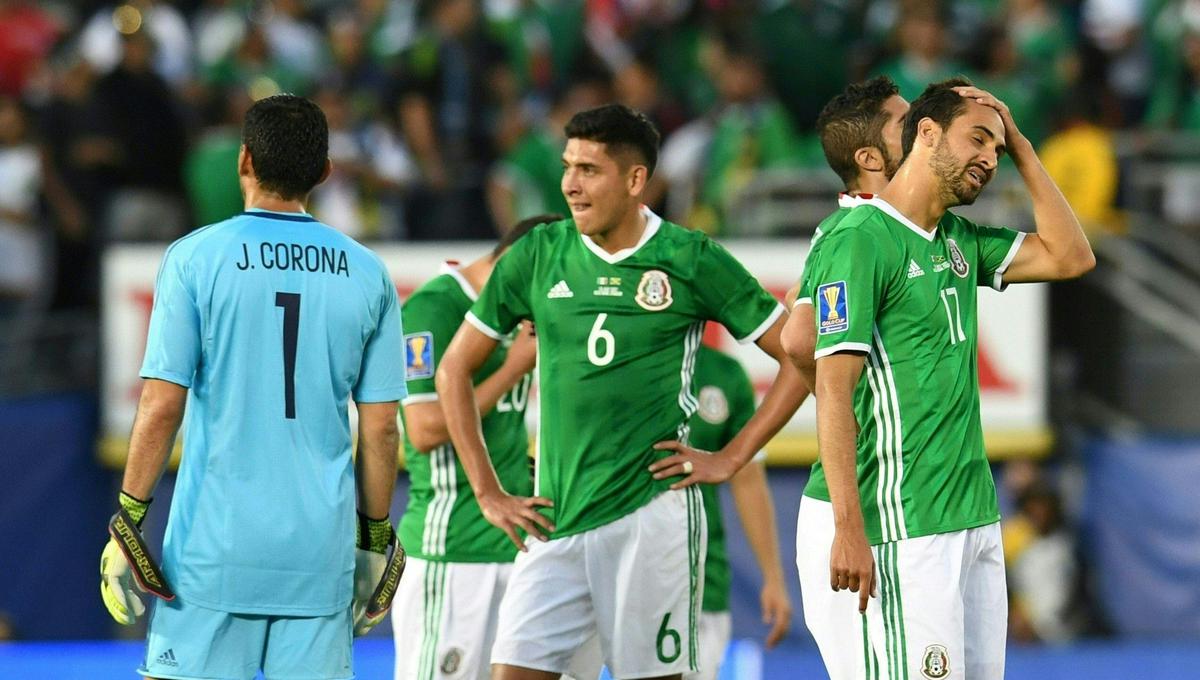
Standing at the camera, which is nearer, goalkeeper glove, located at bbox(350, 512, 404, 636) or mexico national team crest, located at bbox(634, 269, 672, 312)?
goalkeeper glove, located at bbox(350, 512, 404, 636)

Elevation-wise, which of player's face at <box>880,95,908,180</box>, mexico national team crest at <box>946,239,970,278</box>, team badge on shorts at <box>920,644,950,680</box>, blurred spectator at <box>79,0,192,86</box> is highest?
blurred spectator at <box>79,0,192,86</box>

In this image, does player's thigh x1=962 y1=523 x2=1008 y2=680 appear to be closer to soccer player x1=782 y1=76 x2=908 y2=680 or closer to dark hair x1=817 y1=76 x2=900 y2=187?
soccer player x1=782 y1=76 x2=908 y2=680

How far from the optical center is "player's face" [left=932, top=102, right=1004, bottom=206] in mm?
5141

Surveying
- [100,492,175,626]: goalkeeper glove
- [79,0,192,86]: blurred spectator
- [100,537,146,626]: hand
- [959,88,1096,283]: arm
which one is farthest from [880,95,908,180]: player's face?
[79,0,192,86]: blurred spectator

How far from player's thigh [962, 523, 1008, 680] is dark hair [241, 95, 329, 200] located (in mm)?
2200

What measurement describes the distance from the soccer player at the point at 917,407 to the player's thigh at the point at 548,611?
46.2 inches

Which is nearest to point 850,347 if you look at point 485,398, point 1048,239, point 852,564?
point 852,564

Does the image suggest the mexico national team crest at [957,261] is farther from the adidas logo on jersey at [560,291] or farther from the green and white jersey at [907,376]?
the adidas logo on jersey at [560,291]

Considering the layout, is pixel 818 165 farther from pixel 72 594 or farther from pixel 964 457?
pixel 964 457

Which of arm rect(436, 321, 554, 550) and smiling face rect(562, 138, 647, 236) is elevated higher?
smiling face rect(562, 138, 647, 236)

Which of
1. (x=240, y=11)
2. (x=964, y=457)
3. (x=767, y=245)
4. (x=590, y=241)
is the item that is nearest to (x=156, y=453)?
(x=590, y=241)

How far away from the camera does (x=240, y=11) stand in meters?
14.3

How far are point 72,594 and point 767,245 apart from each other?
541 centimetres

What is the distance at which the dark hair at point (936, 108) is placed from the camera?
5.17 metres
